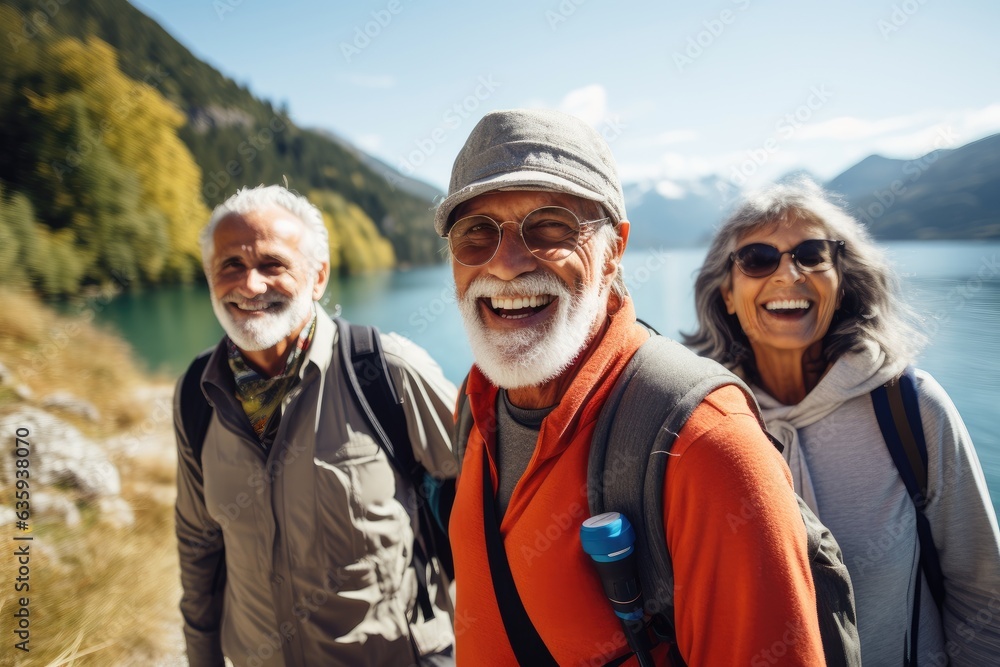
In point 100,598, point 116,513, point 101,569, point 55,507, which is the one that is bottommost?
point 100,598

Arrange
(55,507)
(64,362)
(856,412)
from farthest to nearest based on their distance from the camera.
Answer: (64,362)
(55,507)
(856,412)

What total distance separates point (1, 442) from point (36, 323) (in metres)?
4.52

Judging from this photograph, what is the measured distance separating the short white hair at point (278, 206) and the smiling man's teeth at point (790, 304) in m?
2.08

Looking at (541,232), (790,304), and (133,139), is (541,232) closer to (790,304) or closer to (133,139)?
(790,304)

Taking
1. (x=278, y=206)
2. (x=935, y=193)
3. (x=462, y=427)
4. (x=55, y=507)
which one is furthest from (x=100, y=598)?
(x=935, y=193)

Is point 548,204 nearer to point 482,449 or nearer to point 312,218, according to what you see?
point 482,449

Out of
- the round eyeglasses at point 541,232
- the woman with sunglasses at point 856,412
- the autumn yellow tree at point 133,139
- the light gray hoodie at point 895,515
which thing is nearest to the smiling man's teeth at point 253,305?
the round eyeglasses at point 541,232

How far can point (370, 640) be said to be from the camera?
1911mm

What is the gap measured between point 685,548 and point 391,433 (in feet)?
4.68

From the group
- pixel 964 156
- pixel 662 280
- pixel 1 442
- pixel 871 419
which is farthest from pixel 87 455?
pixel 662 280

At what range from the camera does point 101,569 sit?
4.00 m

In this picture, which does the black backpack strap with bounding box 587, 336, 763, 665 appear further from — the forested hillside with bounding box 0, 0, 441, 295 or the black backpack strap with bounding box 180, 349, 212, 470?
the forested hillside with bounding box 0, 0, 441, 295

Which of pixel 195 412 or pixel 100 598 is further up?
pixel 195 412

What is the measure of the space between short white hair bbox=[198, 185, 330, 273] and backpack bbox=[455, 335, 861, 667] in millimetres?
1850
